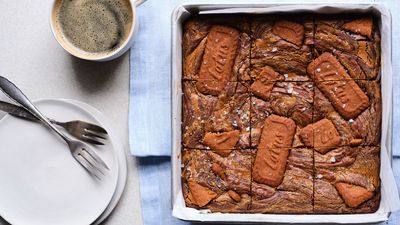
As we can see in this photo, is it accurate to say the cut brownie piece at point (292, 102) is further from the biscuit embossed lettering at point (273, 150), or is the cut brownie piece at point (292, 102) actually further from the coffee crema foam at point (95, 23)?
the coffee crema foam at point (95, 23)

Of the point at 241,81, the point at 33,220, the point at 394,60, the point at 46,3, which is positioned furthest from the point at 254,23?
the point at 33,220

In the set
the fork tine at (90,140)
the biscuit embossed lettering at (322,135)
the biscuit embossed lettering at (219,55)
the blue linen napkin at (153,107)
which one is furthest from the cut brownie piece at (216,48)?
the fork tine at (90,140)

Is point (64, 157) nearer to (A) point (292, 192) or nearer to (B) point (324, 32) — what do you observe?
(A) point (292, 192)

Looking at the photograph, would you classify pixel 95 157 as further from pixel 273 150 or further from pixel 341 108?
pixel 341 108

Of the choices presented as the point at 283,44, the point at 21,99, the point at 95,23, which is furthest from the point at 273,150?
the point at 21,99

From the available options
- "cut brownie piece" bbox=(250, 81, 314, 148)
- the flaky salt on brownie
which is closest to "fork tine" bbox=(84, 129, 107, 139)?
"cut brownie piece" bbox=(250, 81, 314, 148)

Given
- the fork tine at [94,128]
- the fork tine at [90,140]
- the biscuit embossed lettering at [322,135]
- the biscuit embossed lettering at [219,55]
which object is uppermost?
the biscuit embossed lettering at [219,55]

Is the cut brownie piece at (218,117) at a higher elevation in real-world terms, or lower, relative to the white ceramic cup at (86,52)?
lower

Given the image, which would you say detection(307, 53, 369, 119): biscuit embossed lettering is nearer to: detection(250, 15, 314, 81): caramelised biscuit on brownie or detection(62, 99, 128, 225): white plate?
detection(250, 15, 314, 81): caramelised biscuit on brownie
